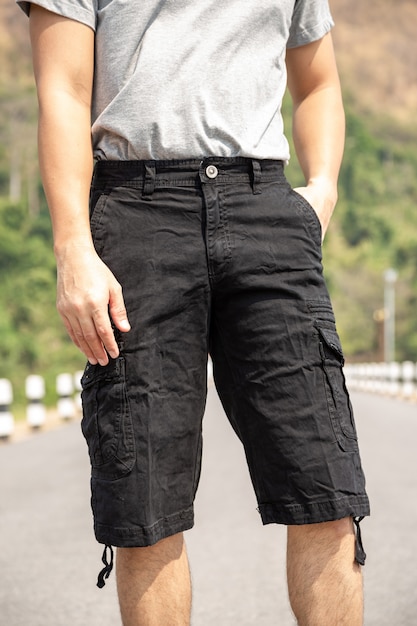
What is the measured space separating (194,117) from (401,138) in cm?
16069

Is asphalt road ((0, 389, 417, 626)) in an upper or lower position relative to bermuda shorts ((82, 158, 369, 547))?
lower

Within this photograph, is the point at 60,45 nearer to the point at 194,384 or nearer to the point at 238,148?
the point at 238,148

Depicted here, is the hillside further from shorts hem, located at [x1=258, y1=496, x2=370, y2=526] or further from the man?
shorts hem, located at [x1=258, y1=496, x2=370, y2=526]

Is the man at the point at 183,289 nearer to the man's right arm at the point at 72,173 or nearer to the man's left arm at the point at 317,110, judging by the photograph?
the man's right arm at the point at 72,173

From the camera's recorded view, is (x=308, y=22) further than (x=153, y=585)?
Yes

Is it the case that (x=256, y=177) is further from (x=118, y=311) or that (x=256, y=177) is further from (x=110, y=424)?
(x=110, y=424)

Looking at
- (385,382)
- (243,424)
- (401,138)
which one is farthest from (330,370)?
(401,138)

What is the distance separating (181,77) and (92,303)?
0.59 m

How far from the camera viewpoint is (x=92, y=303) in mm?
2584

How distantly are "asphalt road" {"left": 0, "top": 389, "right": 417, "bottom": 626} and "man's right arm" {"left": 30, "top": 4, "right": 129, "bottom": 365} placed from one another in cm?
202

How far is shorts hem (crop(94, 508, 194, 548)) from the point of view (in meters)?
2.60

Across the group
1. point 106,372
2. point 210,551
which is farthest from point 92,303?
point 210,551

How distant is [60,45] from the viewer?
2787mm

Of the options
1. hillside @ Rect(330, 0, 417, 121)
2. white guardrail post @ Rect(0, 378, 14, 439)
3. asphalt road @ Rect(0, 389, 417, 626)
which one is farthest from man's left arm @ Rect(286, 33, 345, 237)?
hillside @ Rect(330, 0, 417, 121)
